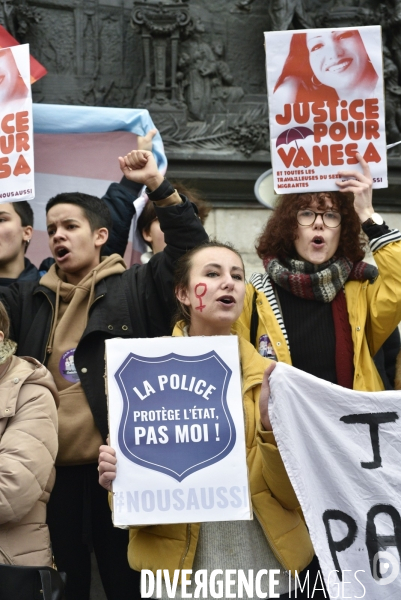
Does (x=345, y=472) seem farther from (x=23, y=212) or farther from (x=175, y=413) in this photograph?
(x=23, y=212)

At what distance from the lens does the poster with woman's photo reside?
192 inches

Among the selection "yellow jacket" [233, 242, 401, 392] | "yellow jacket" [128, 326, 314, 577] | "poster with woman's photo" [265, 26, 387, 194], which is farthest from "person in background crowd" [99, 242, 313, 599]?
"poster with woman's photo" [265, 26, 387, 194]

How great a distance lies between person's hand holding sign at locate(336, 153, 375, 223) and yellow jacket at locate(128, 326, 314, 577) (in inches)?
43.1

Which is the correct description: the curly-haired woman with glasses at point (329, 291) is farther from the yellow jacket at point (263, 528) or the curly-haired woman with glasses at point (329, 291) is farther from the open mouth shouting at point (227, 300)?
the yellow jacket at point (263, 528)

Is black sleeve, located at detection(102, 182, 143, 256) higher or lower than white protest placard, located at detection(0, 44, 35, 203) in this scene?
lower

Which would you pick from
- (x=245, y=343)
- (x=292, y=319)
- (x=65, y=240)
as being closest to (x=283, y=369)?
(x=245, y=343)

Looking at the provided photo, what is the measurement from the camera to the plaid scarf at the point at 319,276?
460 centimetres

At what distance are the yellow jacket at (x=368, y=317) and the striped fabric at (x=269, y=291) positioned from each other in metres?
0.03

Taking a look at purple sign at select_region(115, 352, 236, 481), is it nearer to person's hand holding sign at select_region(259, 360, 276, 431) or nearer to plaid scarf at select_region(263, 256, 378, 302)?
person's hand holding sign at select_region(259, 360, 276, 431)

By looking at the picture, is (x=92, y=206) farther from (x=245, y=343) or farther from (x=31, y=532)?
(x=31, y=532)

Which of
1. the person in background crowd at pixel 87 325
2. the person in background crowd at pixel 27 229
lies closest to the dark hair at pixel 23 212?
the person in background crowd at pixel 27 229

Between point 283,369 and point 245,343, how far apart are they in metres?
0.31

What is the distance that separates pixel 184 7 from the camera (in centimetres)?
778

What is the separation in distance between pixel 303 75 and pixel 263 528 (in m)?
2.16
